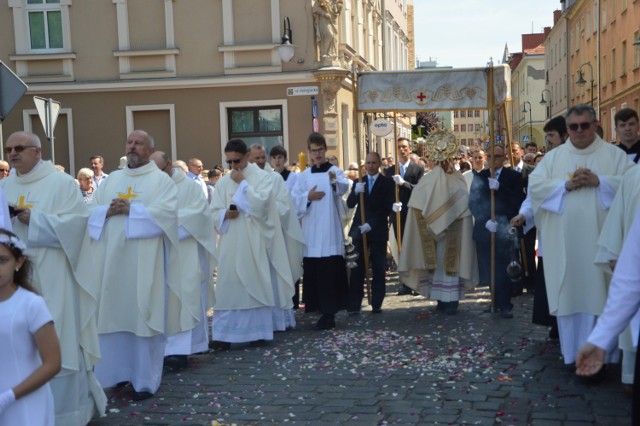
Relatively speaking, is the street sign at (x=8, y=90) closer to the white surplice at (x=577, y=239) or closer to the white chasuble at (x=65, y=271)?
the white chasuble at (x=65, y=271)

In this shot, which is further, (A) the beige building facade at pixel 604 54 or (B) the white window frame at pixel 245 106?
(A) the beige building facade at pixel 604 54

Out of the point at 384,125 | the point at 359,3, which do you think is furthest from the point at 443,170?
the point at 359,3

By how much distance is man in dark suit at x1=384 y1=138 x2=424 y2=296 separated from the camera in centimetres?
1276

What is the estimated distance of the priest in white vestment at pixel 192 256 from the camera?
7.80m

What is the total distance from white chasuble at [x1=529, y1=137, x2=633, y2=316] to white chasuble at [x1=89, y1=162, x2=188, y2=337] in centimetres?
317

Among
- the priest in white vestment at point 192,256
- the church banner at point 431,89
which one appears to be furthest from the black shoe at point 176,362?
the church banner at point 431,89

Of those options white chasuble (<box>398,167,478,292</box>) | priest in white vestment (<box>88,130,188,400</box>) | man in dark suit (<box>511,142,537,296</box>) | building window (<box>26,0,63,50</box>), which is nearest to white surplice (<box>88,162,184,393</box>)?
priest in white vestment (<box>88,130,188,400</box>)

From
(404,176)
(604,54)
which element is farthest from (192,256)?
(604,54)

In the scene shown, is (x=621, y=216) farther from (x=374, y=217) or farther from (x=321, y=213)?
(x=374, y=217)

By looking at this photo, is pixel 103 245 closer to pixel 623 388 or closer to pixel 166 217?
pixel 166 217

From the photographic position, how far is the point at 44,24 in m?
23.0

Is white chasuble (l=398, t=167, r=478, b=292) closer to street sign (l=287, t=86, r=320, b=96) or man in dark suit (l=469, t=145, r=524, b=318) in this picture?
man in dark suit (l=469, t=145, r=524, b=318)

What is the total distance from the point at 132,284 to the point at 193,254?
1.08 m

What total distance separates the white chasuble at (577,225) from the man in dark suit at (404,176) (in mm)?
5235
